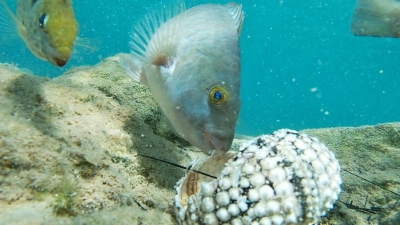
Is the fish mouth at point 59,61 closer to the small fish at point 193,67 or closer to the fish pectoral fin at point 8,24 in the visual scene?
the fish pectoral fin at point 8,24

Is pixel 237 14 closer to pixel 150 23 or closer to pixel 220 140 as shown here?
pixel 150 23

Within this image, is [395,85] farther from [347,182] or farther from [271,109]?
[347,182]

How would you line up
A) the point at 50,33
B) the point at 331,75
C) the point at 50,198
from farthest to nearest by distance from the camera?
the point at 331,75 < the point at 50,33 < the point at 50,198

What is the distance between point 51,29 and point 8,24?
45.5 inches

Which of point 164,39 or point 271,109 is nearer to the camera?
point 164,39

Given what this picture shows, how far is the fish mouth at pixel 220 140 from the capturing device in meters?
2.56

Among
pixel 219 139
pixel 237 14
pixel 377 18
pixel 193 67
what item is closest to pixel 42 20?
pixel 193 67

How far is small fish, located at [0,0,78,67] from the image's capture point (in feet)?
7.11

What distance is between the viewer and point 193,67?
116 inches

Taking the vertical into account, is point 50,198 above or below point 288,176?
below

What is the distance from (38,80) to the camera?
2822mm

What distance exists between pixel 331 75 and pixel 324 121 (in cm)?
2719

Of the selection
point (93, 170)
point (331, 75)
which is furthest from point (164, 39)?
point (331, 75)

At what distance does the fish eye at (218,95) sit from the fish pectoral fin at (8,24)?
6.18 ft
